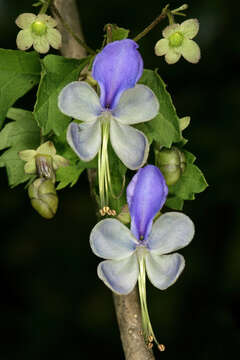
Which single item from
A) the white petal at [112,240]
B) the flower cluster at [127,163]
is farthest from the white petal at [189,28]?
the white petal at [112,240]

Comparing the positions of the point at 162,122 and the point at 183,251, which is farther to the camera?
the point at 183,251

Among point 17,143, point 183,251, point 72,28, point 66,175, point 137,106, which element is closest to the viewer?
point 137,106

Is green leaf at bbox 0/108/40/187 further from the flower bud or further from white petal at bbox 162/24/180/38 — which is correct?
white petal at bbox 162/24/180/38

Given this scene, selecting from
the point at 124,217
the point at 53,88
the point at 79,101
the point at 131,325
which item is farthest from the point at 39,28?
the point at 131,325

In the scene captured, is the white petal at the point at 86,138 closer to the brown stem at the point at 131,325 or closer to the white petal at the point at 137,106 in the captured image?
the white petal at the point at 137,106

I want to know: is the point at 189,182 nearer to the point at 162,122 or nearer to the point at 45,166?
the point at 162,122

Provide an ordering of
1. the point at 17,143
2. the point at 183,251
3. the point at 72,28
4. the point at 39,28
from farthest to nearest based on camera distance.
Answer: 1. the point at 183,251
2. the point at 72,28
3. the point at 17,143
4. the point at 39,28
